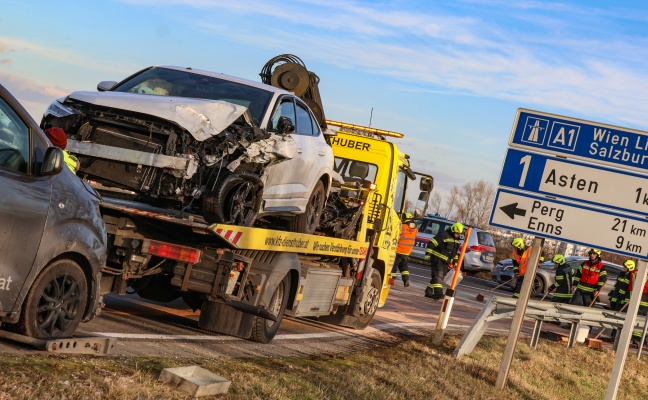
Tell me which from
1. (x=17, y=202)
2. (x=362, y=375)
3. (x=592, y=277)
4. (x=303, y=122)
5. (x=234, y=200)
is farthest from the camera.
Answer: (x=592, y=277)

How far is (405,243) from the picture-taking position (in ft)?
67.5

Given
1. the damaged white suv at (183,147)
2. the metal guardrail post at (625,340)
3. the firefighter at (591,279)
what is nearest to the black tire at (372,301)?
the damaged white suv at (183,147)

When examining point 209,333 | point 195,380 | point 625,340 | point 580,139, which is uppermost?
point 580,139

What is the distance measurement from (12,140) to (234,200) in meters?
3.25

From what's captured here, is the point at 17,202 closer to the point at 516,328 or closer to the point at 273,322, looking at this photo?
the point at 273,322

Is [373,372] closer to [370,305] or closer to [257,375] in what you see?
[257,375]

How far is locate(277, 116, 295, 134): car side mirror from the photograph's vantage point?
10852mm

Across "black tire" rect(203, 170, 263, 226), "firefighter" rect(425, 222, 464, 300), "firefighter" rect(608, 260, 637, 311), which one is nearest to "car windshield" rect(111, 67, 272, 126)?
"black tire" rect(203, 170, 263, 226)

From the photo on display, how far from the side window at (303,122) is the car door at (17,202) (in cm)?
481

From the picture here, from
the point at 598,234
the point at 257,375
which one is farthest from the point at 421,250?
the point at 257,375

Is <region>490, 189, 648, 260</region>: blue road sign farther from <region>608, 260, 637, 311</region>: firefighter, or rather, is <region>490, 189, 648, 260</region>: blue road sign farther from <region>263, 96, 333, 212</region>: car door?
<region>608, 260, 637, 311</region>: firefighter

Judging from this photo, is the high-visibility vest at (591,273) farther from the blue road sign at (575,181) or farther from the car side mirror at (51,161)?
the car side mirror at (51,161)

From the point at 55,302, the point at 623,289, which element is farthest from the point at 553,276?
the point at 55,302

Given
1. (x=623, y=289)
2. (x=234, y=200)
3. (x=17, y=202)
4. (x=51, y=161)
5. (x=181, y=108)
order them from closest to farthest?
(x=17, y=202) → (x=51, y=161) → (x=181, y=108) → (x=234, y=200) → (x=623, y=289)
